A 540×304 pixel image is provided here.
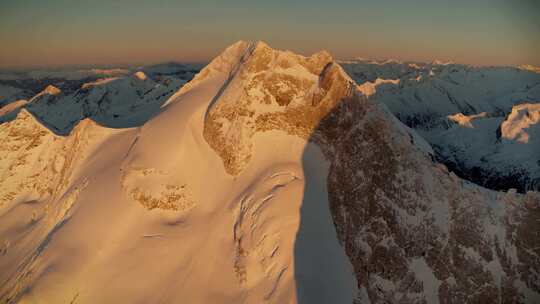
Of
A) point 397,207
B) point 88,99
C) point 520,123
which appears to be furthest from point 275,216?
point 88,99

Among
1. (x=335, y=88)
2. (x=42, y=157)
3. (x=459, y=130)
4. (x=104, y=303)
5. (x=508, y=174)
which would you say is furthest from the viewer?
(x=459, y=130)

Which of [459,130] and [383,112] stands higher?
[383,112]

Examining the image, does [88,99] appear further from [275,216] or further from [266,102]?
→ [275,216]

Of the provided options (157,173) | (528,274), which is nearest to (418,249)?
(528,274)

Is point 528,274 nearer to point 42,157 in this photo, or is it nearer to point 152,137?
point 152,137

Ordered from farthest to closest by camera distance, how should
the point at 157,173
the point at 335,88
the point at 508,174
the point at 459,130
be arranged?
the point at 459,130 < the point at 508,174 < the point at 335,88 < the point at 157,173

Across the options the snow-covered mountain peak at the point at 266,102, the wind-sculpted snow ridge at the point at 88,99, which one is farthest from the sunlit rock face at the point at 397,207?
the wind-sculpted snow ridge at the point at 88,99

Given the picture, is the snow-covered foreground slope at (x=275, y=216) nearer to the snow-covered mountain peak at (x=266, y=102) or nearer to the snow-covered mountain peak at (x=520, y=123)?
the snow-covered mountain peak at (x=266, y=102)

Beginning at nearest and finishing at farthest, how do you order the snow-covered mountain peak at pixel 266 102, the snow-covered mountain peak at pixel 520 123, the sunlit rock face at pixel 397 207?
the sunlit rock face at pixel 397 207, the snow-covered mountain peak at pixel 266 102, the snow-covered mountain peak at pixel 520 123

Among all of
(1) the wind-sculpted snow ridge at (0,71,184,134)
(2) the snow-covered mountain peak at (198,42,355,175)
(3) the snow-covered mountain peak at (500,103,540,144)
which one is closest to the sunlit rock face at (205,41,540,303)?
(2) the snow-covered mountain peak at (198,42,355,175)
